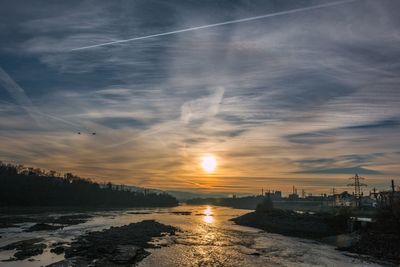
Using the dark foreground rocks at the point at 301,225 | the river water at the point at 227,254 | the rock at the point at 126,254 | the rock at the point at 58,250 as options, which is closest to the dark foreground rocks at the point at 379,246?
the river water at the point at 227,254

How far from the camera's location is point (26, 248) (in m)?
46.3

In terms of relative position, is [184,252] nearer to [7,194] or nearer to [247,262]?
[247,262]

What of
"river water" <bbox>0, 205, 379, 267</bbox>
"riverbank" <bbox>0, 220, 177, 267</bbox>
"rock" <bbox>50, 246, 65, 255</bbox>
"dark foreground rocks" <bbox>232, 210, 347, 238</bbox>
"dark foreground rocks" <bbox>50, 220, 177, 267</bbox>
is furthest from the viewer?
"dark foreground rocks" <bbox>232, 210, 347, 238</bbox>

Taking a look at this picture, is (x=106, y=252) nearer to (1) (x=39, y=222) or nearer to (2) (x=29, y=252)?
(2) (x=29, y=252)

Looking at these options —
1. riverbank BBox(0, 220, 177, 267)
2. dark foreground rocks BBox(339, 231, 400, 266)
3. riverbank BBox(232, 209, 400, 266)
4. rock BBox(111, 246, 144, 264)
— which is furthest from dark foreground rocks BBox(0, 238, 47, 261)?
dark foreground rocks BBox(339, 231, 400, 266)

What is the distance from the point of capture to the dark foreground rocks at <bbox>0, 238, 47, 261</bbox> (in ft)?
136

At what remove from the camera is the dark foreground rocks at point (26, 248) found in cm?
4153

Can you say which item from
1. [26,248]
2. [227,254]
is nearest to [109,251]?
Result: [26,248]

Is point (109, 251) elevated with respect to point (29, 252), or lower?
elevated

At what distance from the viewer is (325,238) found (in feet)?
225

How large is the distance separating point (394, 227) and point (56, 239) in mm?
52463

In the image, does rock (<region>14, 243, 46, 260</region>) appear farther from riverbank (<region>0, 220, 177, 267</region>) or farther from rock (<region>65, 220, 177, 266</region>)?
rock (<region>65, 220, 177, 266</region>)

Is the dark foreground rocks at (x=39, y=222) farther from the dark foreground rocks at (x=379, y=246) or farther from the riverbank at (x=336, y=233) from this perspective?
the dark foreground rocks at (x=379, y=246)

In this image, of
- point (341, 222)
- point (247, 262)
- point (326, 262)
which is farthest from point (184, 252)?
point (341, 222)
